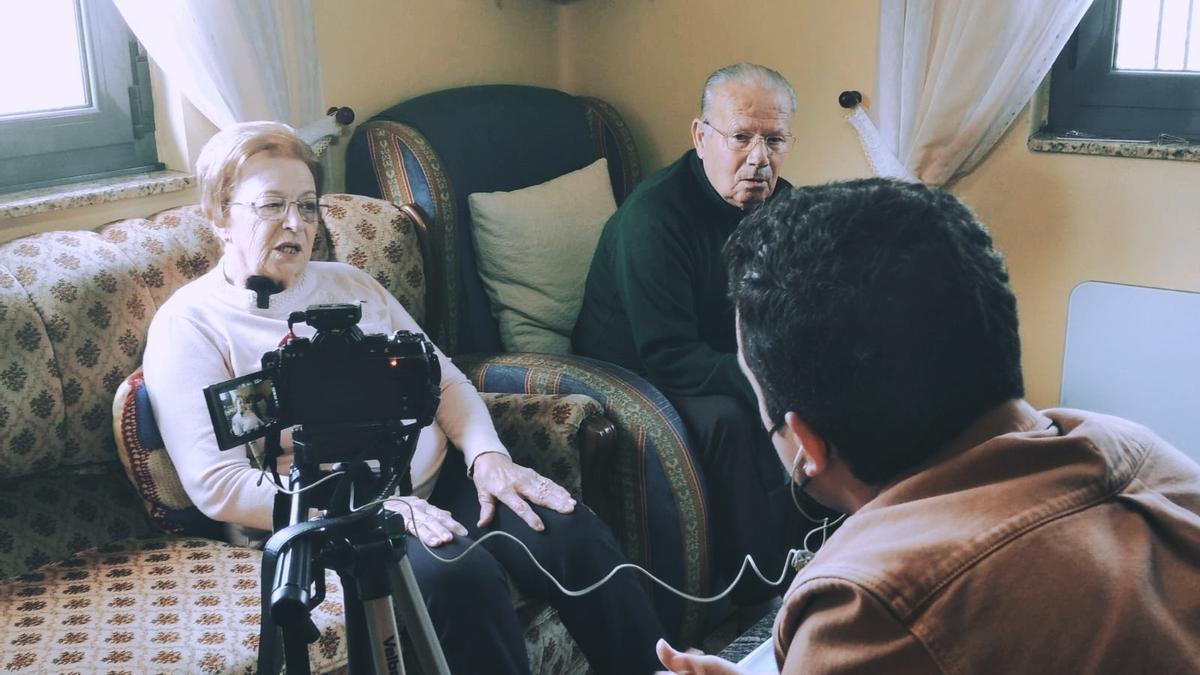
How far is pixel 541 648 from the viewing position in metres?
1.93

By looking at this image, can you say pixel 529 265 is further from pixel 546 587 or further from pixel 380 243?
pixel 546 587

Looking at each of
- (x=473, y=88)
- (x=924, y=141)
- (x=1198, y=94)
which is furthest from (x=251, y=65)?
(x=1198, y=94)

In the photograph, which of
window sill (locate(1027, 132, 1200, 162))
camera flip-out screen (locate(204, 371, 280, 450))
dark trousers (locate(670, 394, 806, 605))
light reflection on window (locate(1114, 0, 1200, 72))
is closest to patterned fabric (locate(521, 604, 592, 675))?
dark trousers (locate(670, 394, 806, 605))

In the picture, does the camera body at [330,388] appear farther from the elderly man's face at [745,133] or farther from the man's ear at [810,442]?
the elderly man's face at [745,133]

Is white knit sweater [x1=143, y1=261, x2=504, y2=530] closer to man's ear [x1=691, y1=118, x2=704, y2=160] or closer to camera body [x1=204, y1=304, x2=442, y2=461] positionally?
camera body [x1=204, y1=304, x2=442, y2=461]

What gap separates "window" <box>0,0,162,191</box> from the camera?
2.15m

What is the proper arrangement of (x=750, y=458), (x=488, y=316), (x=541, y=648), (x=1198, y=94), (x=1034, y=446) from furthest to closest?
(x=488, y=316)
(x=1198, y=94)
(x=750, y=458)
(x=541, y=648)
(x=1034, y=446)

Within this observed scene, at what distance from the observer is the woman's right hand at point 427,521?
1748 mm

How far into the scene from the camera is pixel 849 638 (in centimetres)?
80

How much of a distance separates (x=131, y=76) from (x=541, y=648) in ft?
4.58

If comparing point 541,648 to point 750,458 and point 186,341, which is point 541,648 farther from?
point 186,341

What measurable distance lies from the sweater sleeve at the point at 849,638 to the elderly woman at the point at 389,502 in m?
0.93

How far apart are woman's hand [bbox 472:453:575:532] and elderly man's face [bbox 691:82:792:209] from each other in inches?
31.2

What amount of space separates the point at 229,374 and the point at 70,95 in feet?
2.74
